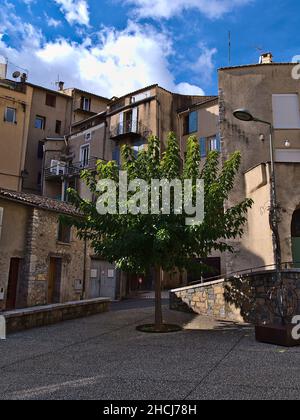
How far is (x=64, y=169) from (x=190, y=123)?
1118cm

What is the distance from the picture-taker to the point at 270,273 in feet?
35.2

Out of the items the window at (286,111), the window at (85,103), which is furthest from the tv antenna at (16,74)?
the window at (286,111)

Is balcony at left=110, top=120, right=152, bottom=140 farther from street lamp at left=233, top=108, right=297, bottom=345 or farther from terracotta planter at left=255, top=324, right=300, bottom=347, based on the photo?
terracotta planter at left=255, top=324, right=300, bottom=347

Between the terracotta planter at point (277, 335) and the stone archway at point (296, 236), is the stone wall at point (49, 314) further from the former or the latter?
the stone archway at point (296, 236)

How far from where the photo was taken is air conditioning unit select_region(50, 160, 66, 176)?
30372mm

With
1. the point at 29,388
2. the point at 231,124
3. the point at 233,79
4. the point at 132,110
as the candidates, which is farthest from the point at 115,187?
the point at 132,110

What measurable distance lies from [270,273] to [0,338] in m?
7.47

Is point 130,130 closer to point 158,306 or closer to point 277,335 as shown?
point 158,306

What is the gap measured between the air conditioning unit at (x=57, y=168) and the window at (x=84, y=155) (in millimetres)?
1542

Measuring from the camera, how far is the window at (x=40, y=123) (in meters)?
32.9

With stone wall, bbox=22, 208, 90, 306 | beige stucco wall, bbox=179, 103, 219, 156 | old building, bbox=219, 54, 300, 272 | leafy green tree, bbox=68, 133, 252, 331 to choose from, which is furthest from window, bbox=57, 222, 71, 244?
beige stucco wall, bbox=179, 103, 219, 156

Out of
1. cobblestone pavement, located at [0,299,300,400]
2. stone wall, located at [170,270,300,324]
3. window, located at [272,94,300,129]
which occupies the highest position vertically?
window, located at [272,94,300,129]

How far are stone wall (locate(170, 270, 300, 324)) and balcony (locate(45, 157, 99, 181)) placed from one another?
18371 mm
